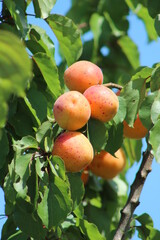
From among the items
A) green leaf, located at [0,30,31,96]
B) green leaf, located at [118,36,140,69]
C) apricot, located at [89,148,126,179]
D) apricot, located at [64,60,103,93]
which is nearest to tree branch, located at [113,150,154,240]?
apricot, located at [64,60,103,93]

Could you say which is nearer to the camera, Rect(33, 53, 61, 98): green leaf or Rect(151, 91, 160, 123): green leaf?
Rect(151, 91, 160, 123): green leaf

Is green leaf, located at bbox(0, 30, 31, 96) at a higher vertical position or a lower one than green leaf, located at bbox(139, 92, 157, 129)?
higher

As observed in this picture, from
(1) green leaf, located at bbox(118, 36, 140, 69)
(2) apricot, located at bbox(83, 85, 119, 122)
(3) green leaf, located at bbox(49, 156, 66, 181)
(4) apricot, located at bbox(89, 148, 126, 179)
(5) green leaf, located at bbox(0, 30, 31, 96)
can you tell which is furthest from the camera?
(1) green leaf, located at bbox(118, 36, 140, 69)

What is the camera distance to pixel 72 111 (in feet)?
4.29

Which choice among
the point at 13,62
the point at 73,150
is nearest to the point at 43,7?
A: the point at 73,150

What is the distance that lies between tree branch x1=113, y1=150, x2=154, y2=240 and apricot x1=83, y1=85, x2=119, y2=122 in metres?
0.20

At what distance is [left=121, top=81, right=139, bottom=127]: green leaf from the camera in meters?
1.43

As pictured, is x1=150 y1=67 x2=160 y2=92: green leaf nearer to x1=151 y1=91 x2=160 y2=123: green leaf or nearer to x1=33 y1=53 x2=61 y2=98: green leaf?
x1=151 y1=91 x2=160 y2=123: green leaf

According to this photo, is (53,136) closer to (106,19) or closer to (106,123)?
(106,123)

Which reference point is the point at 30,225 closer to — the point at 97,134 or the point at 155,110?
the point at 97,134

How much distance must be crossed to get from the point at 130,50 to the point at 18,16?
185 centimetres

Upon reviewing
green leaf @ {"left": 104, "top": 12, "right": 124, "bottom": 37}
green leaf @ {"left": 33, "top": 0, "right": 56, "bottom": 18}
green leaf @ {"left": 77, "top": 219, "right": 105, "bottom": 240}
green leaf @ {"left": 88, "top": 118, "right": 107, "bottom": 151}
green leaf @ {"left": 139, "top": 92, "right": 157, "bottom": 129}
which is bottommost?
green leaf @ {"left": 104, "top": 12, "right": 124, "bottom": 37}

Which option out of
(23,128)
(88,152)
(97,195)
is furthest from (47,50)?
(97,195)

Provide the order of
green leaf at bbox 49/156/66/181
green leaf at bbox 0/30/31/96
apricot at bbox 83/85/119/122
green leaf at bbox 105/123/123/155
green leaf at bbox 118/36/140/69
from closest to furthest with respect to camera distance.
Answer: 1. green leaf at bbox 0/30/31/96
2. green leaf at bbox 49/156/66/181
3. apricot at bbox 83/85/119/122
4. green leaf at bbox 105/123/123/155
5. green leaf at bbox 118/36/140/69
